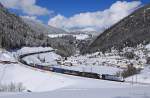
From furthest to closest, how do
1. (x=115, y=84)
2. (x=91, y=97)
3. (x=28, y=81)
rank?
(x=28, y=81) < (x=115, y=84) < (x=91, y=97)

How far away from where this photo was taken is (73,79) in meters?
106

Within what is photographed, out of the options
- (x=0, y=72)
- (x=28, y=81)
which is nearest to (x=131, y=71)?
(x=28, y=81)

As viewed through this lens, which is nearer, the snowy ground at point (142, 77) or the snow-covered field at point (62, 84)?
the snow-covered field at point (62, 84)

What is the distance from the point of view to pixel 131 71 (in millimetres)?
123250

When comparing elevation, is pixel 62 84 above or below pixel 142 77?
below

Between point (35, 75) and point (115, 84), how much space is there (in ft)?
128

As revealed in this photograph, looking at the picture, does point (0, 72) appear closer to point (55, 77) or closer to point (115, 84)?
point (55, 77)

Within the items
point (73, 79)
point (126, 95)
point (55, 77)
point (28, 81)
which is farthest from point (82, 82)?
point (126, 95)

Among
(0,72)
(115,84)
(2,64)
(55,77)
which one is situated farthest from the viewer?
(2,64)

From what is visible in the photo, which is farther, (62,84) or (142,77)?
(142,77)

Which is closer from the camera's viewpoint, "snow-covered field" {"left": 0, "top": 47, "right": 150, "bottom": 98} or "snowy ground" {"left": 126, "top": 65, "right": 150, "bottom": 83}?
"snow-covered field" {"left": 0, "top": 47, "right": 150, "bottom": 98}

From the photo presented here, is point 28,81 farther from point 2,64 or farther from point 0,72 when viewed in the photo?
point 2,64

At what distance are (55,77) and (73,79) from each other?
9.53m

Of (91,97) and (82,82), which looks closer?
(91,97)
